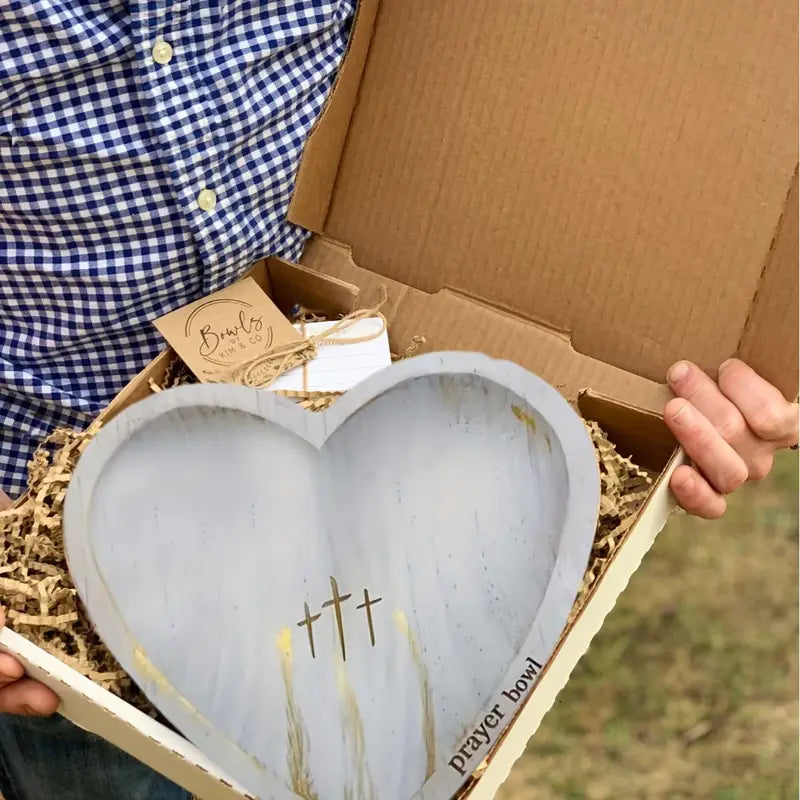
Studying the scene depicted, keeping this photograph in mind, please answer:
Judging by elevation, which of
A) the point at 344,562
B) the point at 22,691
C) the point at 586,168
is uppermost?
the point at 586,168

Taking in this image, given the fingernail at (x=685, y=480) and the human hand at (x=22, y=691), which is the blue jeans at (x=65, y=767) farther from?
the fingernail at (x=685, y=480)

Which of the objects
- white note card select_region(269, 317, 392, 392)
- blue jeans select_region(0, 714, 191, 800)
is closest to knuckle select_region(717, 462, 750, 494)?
white note card select_region(269, 317, 392, 392)

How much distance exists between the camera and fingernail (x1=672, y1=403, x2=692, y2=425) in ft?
2.03

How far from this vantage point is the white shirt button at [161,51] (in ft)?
2.07

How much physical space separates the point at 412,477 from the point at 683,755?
798 millimetres

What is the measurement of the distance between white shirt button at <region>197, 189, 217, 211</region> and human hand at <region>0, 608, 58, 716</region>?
1.05 feet

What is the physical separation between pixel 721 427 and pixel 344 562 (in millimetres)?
290

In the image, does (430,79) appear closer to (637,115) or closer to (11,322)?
(637,115)

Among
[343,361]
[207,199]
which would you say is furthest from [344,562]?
[207,199]

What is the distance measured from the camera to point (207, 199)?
2.21ft

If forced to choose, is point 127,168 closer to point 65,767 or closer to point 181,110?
point 181,110

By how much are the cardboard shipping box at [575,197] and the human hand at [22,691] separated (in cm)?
2

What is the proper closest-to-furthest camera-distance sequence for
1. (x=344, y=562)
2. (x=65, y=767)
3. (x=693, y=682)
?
(x=344, y=562) < (x=65, y=767) < (x=693, y=682)

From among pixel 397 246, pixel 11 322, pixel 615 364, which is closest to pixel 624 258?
pixel 615 364
